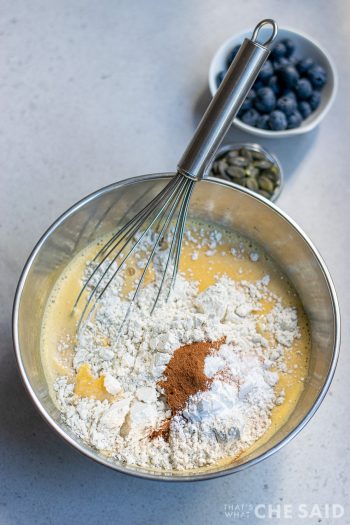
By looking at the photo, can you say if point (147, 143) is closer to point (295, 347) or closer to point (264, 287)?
point (264, 287)

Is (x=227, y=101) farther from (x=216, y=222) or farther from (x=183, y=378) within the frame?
(x=183, y=378)

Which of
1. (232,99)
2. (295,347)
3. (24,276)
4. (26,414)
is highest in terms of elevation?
(232,99)

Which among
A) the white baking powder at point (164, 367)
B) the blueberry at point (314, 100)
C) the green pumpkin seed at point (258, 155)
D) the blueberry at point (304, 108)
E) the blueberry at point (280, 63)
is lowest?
the white baking powder at point (164, 367)

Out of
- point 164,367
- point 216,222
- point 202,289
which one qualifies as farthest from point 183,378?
point 216,222

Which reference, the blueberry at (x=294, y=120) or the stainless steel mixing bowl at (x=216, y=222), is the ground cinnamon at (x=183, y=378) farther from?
the blueberry at (x=294, y=120)

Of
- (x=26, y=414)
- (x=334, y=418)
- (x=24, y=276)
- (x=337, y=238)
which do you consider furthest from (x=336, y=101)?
(x=26, y=414)

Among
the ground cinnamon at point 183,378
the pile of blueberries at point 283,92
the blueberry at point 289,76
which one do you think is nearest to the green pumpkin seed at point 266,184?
the pile of blueberries at point 283,92
